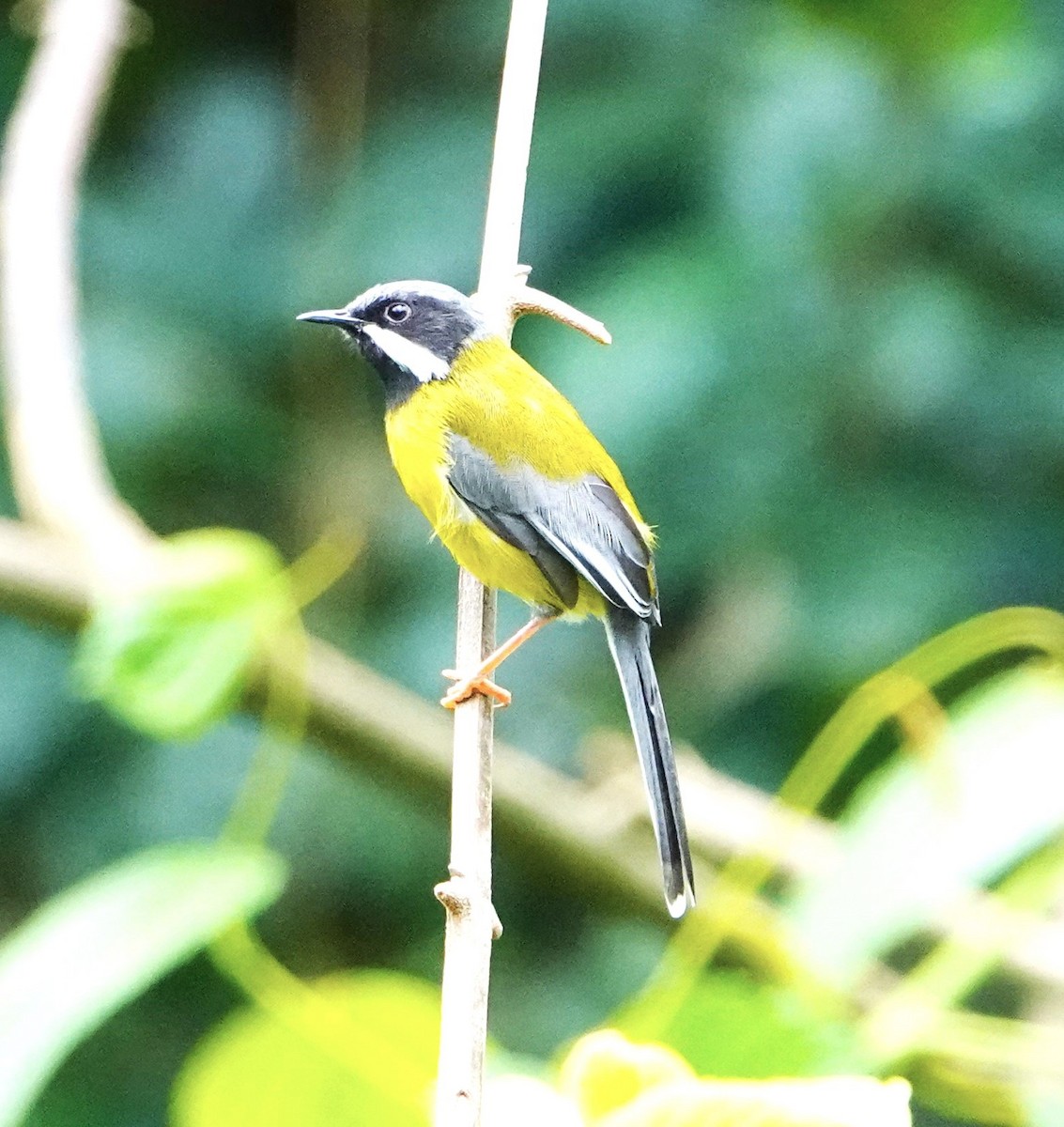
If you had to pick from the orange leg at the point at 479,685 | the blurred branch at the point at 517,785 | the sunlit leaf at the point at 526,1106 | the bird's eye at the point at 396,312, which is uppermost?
the bird's eye at the point at 396,312

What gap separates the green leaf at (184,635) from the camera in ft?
5.68

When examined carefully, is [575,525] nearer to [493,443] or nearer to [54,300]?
[493,443]

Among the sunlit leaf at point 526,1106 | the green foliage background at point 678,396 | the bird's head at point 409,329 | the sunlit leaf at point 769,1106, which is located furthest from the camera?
the green foliage background at point 678,396

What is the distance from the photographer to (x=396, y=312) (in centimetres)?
192

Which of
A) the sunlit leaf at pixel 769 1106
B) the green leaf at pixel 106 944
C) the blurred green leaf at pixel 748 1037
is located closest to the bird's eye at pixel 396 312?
the green leaf at pixel 106 944

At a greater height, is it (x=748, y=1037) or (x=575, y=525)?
(x=575, y=525)

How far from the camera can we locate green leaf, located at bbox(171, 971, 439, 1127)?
1339mm

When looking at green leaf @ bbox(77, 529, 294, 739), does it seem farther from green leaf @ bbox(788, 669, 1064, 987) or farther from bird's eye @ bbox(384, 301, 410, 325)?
green leaf @ bbox(788, 669, 1064, 987)

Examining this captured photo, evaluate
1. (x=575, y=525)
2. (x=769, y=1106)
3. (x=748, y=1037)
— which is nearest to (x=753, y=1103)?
(x=769, y=1106)

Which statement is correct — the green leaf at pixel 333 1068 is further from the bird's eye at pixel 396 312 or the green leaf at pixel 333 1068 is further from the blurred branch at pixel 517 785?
the bird's eye at pixel 396 312

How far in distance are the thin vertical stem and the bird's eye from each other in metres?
0.27

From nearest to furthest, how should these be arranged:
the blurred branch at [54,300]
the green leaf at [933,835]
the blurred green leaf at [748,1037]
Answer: the blurred green leaf at [748,1037], the green leaf at [933,835], the blurred branch at [54,300]

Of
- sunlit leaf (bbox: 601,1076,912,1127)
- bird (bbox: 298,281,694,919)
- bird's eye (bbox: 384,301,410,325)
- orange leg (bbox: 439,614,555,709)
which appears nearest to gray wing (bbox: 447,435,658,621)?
bird (bbox: 298,281,694,919)

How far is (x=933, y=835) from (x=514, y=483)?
597 millimetres
